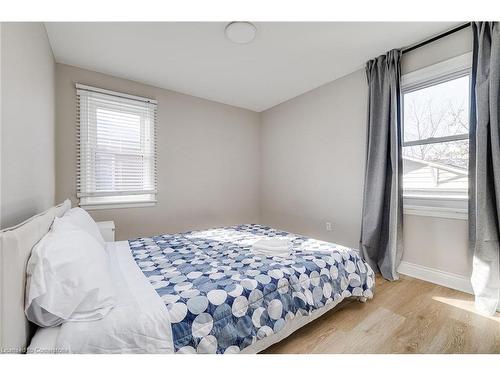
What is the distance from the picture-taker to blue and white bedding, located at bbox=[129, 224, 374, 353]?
1177mm

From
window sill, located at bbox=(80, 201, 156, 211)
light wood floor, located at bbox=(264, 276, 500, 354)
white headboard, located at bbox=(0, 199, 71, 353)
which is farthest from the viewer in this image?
window sill, located at bbox=(80, 201, 156, 211)

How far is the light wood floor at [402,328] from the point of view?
147 centimetres

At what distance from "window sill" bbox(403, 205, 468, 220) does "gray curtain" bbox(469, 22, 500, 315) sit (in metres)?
0.20

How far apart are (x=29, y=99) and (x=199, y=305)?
1762 millimetres

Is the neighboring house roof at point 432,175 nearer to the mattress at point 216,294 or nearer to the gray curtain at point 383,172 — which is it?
the gray curtain at point 383,172

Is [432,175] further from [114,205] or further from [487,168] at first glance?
[114,205]

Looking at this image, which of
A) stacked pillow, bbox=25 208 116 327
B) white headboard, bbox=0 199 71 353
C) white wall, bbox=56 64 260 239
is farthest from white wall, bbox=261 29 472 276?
white headboard, bbox=0 199 71 353

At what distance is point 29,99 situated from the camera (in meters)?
1.57

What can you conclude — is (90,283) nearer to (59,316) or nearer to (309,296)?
(59,316)

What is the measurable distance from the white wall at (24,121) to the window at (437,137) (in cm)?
325

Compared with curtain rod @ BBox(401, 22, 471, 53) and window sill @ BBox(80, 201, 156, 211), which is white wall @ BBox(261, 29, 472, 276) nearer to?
curtain rod @ BBox(401, 22, 471, 53)

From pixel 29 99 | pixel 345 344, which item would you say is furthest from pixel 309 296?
pixel 29 99

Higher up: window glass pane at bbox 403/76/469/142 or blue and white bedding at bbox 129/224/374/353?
window glass pane at bbox 403/76/469/142
